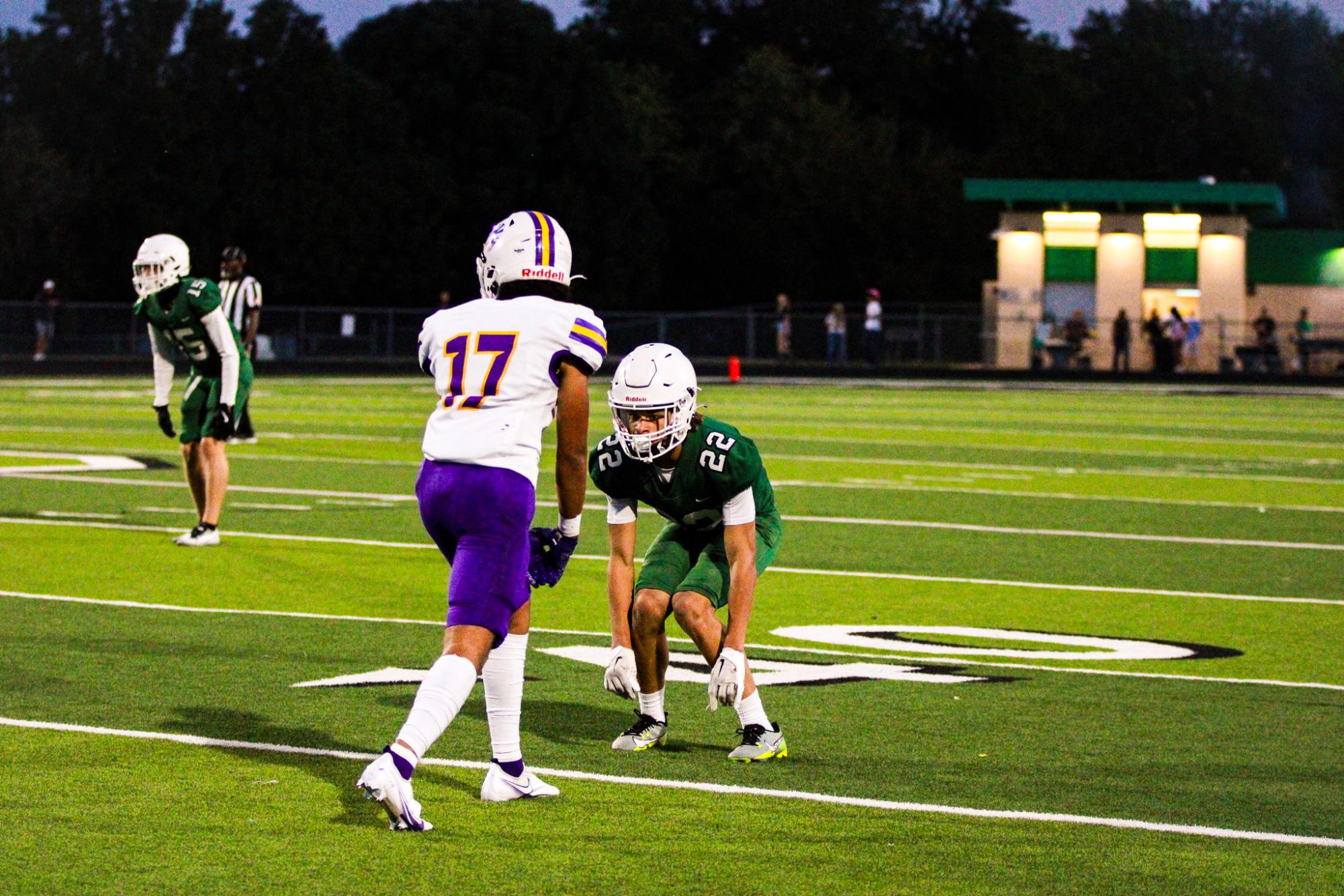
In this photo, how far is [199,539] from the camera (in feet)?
37.0

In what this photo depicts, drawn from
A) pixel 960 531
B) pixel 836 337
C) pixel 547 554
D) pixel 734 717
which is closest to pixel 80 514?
pixel 960 531

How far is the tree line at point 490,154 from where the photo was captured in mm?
50688

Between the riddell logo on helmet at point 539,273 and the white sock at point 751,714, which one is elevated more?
the riddell logo on helmet at point 539,273

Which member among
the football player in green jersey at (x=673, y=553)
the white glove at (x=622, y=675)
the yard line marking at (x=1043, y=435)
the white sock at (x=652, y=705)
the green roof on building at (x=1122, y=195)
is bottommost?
the yard line marking at (x=1043, y=435)

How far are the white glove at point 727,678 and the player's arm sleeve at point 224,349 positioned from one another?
6.13 m

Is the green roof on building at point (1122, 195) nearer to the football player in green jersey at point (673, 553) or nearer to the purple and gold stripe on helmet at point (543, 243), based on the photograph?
the football player in green jersey at point (673, 553)

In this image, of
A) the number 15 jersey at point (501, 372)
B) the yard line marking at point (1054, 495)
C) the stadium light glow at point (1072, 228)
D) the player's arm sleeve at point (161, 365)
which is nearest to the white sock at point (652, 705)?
the number 15 jersey at point (501, 372)

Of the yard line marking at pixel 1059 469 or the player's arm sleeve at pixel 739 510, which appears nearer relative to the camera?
the player's arm sleeve at pixel 739 510

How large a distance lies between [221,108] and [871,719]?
4833 centimetres

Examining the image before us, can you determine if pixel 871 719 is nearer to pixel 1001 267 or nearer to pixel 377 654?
pixel 377 654

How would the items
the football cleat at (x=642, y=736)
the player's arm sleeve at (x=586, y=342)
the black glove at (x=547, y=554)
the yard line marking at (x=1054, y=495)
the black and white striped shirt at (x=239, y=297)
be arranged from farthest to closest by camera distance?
the black and white striped shirt at (x=239, y=297) < the yard line marking at (x=1054, y=495) < the football cleat at (x=642, y=736) < the black glove at (x=547, y=554) < the player's arm sleeve at (x=586, y=342)

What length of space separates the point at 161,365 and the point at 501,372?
6.85 metres

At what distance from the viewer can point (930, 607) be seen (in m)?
9.42

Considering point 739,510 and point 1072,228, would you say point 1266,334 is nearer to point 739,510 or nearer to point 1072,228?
point 1072,228
